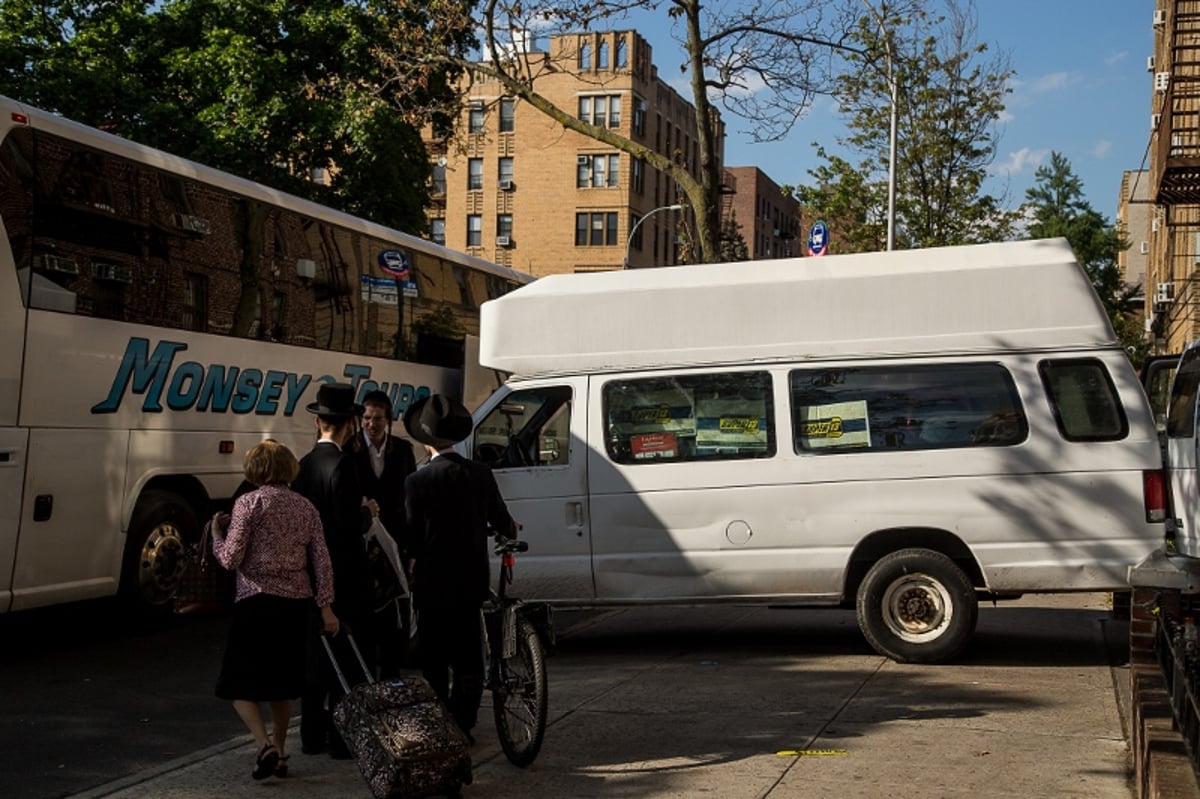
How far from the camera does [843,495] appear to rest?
9.92 meters

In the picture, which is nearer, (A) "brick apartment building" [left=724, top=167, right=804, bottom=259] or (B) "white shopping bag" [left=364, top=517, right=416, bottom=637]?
(B) "white shopping bag" [left=364, top=517, right=416, bottom=637]

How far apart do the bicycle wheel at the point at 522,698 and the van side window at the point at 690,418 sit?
359cm

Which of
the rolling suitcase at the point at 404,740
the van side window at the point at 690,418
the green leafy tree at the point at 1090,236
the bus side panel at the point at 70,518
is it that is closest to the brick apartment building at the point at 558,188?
the green leafy tree at the point at 1090,236

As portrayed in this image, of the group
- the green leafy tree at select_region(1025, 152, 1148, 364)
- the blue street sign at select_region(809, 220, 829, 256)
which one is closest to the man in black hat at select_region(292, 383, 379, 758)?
the blue street sign at select_region(809, 220, 829, 256)

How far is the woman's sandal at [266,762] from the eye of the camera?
21.3 ft

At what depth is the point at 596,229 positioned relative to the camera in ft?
243

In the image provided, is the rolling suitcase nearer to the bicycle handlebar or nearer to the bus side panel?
the bicycle handlebar

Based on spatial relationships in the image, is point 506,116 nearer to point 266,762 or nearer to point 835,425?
point 835,425

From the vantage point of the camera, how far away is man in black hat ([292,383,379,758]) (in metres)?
6.87

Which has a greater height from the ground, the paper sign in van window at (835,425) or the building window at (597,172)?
the building window at (597,172)

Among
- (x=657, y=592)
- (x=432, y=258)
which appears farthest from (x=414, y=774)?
(x=432, y=258)

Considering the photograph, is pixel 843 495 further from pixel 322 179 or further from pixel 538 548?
pixel 322 179

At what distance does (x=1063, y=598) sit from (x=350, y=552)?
9728 mm

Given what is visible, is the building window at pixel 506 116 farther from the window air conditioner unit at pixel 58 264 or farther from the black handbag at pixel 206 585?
the black handbag at pixel 206 585
